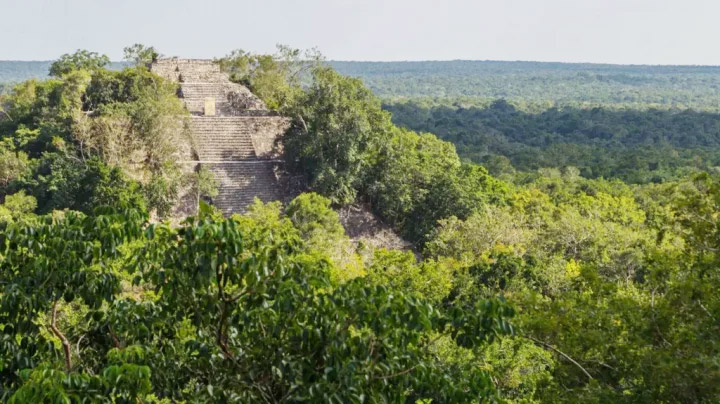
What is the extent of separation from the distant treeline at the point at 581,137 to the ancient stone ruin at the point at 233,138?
807 inches

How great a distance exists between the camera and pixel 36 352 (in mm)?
4703

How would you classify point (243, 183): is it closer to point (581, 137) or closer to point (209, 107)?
point (209, 107)

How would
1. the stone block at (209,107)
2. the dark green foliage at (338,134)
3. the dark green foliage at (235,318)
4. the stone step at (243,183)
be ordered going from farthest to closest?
the stone block at (209,107) < the stone step at (243,183) < the dark green foliage at (338,134) < the dark green foliage at (235,318)

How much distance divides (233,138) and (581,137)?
5849cm

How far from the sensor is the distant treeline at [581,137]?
47688 mm

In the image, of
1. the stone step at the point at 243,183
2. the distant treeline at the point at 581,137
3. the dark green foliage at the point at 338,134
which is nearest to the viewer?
the dark green foliage at the point at 338,134

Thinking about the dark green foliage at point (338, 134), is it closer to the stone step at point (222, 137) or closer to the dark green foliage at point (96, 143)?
the stone step at point (222, 137)

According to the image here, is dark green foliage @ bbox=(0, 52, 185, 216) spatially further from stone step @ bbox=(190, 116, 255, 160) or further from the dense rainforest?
the dense rainforest

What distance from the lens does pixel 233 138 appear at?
25062mm

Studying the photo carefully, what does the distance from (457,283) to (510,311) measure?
42.1 feet

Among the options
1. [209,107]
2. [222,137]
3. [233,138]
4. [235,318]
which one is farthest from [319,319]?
→ [209,107]

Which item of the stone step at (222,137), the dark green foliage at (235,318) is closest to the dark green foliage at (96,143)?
the stone step at (222,137)

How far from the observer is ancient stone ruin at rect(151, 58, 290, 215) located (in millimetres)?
22742

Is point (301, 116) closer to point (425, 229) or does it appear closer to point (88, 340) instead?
point (425, 229)
